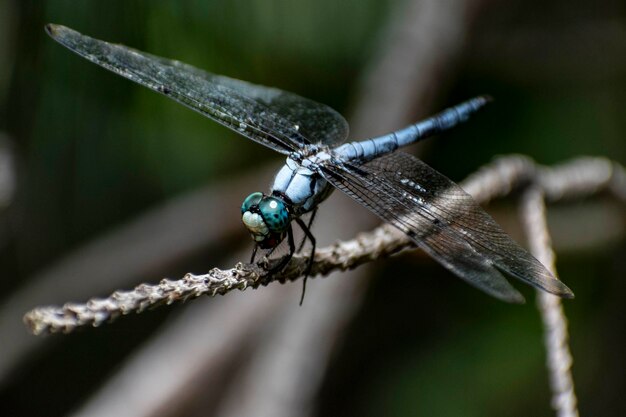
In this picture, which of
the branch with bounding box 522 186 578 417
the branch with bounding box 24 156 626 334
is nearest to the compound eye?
the branch with bounding box 24 156 626 334

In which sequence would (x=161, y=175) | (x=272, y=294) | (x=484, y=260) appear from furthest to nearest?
(x=161, y=175) → (x=272, y=294) → (x=484, y=260)

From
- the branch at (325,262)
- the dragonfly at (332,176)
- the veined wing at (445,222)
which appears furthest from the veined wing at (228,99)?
the branch at (325,262)

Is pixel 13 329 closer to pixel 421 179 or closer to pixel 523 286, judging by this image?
pixel 421 179

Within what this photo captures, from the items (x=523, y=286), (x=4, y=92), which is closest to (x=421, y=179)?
(x=523, y=286)

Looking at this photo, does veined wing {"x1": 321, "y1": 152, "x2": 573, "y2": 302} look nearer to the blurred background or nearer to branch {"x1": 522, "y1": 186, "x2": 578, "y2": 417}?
branch {"x1": 522, "y1": 186, "x2": 578, "y2": 417}

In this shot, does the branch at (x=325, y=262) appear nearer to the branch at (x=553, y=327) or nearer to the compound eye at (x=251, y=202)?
the branch at (x=553, y=327)

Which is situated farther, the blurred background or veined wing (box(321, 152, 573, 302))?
the blurred background

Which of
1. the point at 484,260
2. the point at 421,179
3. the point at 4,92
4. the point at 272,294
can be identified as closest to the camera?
the point at 484,260

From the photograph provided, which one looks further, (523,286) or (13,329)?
(523,286)

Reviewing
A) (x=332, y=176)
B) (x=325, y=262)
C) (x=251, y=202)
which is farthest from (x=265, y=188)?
(x=325, y=262)
